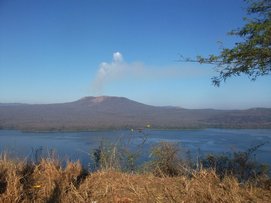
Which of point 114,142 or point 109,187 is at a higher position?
point 114,142

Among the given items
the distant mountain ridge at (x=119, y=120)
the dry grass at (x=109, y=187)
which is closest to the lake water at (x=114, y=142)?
the dry grass at (x=109, y=187)

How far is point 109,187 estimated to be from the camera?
18.6 feet

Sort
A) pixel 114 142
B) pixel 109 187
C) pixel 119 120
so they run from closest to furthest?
pixel 109 187, pixel 114 142, pixel 119 120

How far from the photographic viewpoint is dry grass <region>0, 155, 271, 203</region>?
5074 millimetres

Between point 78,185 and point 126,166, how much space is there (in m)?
2.24

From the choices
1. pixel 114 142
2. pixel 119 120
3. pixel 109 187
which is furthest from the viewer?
pixel 119 120

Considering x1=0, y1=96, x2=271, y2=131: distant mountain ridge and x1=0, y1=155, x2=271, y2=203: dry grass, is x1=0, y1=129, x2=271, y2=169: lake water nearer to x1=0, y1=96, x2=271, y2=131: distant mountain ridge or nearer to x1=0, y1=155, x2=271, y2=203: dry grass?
x1=0, y1=155, x2=271, y2=203: dry grass

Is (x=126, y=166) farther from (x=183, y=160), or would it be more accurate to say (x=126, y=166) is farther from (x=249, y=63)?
(x=249, y=63)

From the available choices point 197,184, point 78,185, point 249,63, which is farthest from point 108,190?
point 249,63

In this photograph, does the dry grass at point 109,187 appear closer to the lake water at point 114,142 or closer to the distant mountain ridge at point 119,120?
the lake water at point 114,142

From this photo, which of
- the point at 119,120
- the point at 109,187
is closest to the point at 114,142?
the point at 109,187

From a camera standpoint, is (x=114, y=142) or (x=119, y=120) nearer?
(x=114, y=142)

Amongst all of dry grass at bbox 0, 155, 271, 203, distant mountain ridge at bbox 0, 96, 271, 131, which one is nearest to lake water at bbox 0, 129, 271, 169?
dry grass at bbox 0, 155, 271, 203

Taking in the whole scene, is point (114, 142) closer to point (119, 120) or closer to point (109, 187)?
point (109, 187)
